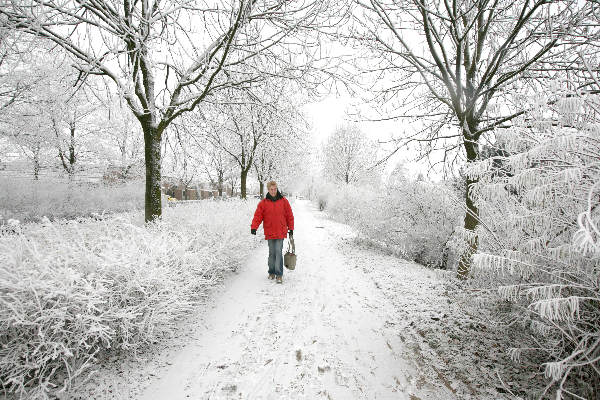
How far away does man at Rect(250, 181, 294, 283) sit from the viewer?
4.78 meters

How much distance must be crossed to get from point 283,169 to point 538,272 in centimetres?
2112

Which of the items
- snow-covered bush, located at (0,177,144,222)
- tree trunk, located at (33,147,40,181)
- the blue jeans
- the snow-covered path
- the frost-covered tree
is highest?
the frost-covered tree

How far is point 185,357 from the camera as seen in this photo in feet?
8.43

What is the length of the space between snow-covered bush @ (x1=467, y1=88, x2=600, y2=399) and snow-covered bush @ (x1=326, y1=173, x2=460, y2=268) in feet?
14.8

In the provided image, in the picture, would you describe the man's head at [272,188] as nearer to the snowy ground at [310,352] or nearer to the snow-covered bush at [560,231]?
the snowy ground at [310,352]

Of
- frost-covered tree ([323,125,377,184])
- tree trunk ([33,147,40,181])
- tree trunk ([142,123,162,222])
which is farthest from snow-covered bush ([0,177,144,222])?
frost-covered tree ([323,125,377,184])

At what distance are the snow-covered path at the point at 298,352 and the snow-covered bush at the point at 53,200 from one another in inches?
244

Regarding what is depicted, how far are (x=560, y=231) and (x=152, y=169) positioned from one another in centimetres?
589

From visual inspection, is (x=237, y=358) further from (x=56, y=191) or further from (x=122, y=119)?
(x=122, y=119)

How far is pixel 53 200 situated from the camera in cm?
984

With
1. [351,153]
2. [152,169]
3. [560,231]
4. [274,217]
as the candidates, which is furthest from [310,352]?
[351,153]

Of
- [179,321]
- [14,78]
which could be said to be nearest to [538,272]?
[179,321]

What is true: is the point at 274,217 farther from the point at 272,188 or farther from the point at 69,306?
the point at 69,306

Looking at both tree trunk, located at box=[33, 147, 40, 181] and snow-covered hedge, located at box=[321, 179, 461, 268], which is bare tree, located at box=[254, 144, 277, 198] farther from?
snow-covered hedge, located at box=[321, 179, 461, 268]
